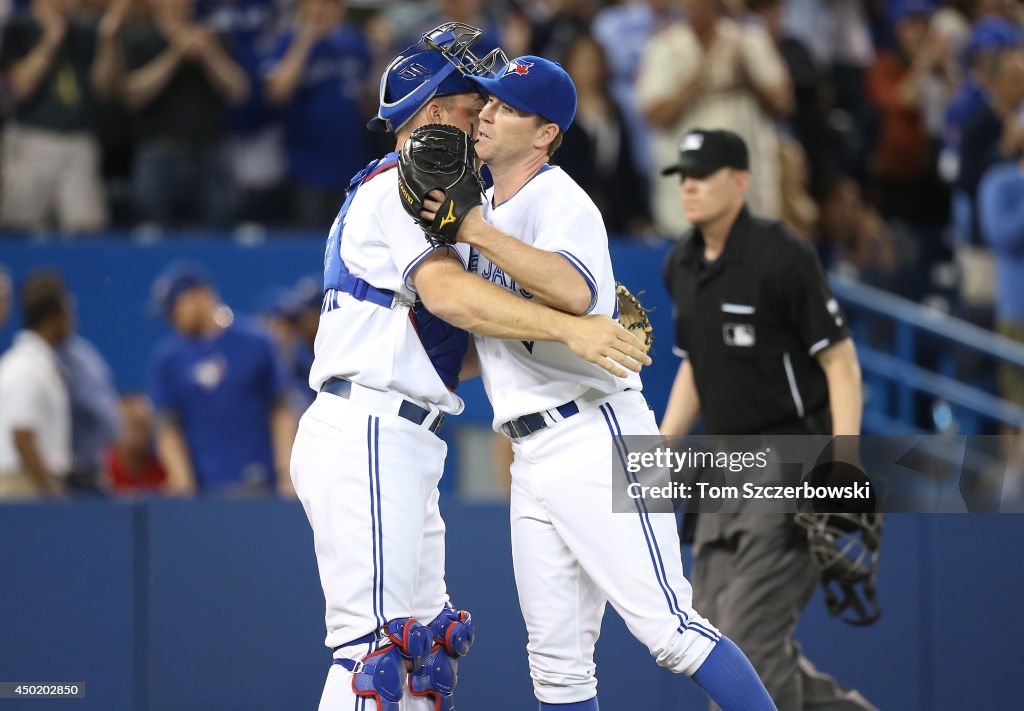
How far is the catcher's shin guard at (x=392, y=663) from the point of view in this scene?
4113mm

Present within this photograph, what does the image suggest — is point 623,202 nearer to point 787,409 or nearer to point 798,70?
point 798,70

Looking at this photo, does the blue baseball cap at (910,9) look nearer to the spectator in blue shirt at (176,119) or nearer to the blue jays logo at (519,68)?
the spectator in blue shirt at (176,119)

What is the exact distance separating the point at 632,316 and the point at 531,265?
65 cm

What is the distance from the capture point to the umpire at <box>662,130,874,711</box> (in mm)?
5148

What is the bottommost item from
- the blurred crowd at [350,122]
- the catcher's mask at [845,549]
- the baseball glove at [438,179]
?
the catcher's mask at [845,549]

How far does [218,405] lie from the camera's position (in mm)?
8008

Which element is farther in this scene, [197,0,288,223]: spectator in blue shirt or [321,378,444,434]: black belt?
[197,0,288,223]: spectator in blue shirt

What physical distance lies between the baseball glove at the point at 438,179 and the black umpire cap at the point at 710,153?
138 centimetres

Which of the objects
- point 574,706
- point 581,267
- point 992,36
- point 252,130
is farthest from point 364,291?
point 992,36

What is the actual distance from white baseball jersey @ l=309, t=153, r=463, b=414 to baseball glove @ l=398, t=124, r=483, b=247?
0.33 ft

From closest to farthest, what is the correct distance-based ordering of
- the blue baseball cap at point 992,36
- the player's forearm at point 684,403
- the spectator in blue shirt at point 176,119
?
the player's forearm at point 684,403, the spectator in blue shirt at point 176,119, the blue baseball cap at point 992,36

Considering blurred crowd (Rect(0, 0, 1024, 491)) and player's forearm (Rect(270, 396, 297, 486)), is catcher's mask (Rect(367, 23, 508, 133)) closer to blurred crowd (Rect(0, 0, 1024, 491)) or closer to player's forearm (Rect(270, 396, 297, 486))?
player's forearm (Rect(270, 396, 297, 486))

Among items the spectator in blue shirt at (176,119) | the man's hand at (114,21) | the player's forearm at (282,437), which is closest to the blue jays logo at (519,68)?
the player's forearm at (282,437)

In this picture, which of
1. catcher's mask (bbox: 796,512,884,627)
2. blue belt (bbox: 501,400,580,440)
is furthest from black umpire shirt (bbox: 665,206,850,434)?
blue belt (bbox: 501,400,580,440)
